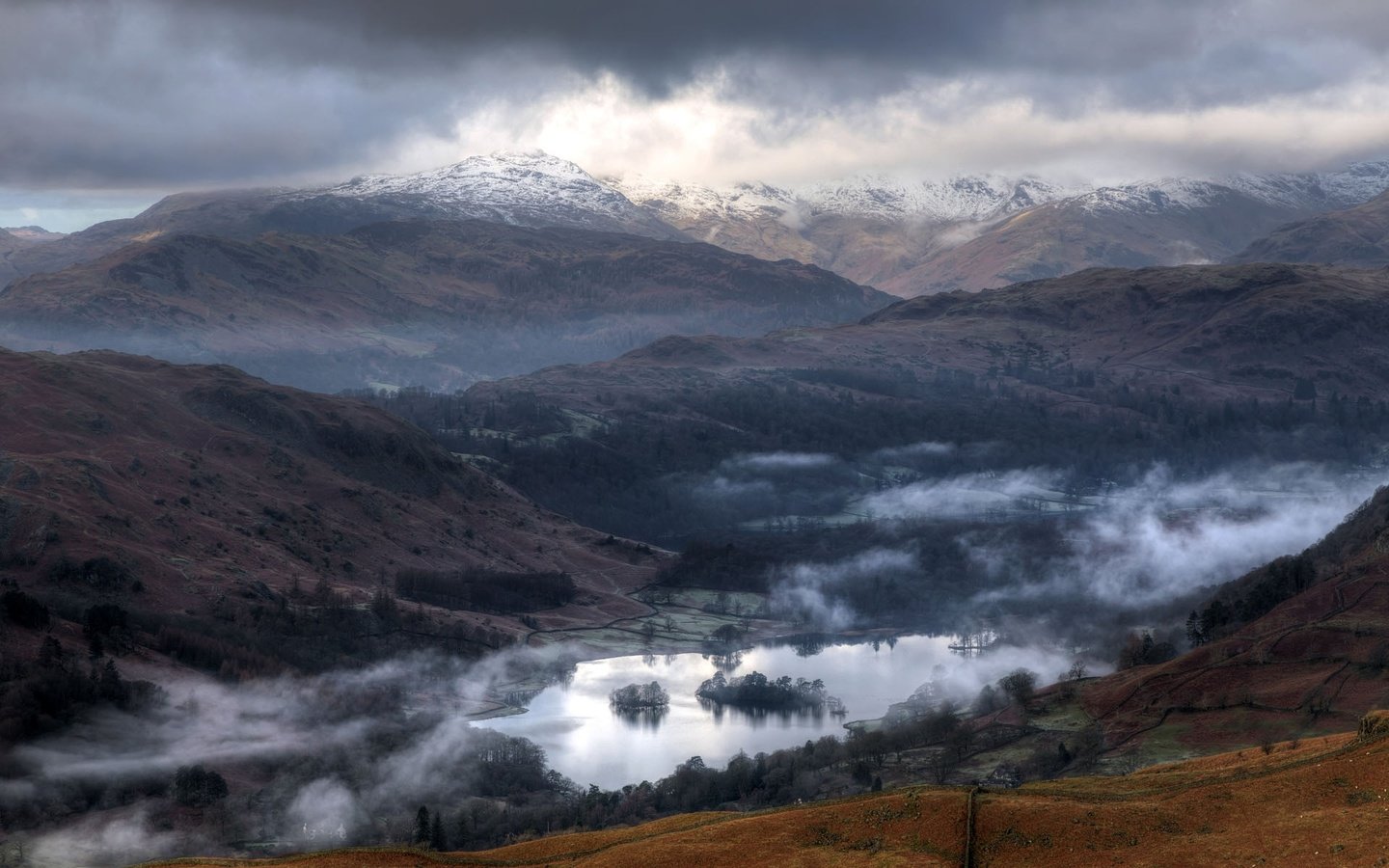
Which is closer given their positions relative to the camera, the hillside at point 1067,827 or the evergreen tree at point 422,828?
the hillside at point 1067,827

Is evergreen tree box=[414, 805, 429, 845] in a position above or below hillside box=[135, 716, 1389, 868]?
below

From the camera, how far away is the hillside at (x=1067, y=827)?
3484 inches

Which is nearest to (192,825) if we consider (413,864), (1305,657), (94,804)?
(94,804)

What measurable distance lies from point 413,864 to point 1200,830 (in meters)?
50.6

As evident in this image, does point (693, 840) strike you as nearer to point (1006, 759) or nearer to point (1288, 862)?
point (1288, 862)

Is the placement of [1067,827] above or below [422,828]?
above

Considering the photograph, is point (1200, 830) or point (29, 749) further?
point (29, 749)

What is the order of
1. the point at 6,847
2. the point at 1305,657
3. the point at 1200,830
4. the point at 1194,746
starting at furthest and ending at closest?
1. the point at 1305,657
2. the point at 1194,746
3. the point at 6,847
4. the point at 1200,830

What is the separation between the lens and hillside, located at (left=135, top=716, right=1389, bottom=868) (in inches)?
3484

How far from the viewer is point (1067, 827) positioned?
311 feet

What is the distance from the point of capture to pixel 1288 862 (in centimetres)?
8425

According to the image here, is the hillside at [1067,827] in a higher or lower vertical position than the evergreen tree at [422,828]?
higher

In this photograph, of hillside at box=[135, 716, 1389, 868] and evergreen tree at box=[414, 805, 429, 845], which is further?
evergreen tree at box=[414, 805, 429, 845]

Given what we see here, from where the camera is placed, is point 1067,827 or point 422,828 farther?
point 422,828
